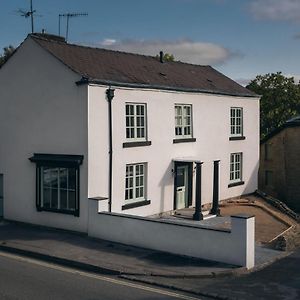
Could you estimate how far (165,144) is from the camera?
21.9 meters

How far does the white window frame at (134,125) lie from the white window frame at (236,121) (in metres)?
7.38

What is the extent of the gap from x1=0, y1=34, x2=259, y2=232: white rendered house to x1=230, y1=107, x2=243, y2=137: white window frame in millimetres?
2682

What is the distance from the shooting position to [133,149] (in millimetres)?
20156

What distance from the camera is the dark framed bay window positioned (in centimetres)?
1856

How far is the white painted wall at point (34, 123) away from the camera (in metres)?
18.5

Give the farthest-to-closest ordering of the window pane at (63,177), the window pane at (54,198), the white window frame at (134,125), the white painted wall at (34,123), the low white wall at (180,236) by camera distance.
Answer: the white window frame at (134,125), the window pane at (54,198), the window pane at (63,177), the white painted wall at (34,123), the low white wall at (180,236)

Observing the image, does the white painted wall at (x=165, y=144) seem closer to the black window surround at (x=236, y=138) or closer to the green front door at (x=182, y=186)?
the black window surround at (x=236, y=138)

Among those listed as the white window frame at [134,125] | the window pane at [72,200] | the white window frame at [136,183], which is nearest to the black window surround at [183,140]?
the white window frame at [134,125]

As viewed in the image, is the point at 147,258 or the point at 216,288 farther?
the point at 147,258

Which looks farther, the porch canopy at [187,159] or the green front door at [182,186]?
the green front door at [182,186]

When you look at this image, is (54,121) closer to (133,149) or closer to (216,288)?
(133,149)

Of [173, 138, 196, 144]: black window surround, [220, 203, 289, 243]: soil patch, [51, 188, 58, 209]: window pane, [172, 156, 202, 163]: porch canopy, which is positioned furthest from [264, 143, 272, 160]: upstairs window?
[51, 188, 58, 209]: window pane

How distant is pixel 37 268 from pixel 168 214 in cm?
902

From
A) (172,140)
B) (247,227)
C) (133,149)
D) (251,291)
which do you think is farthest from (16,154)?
(251,291)
